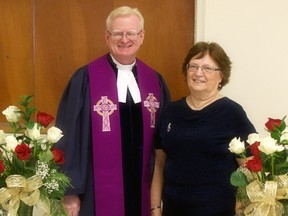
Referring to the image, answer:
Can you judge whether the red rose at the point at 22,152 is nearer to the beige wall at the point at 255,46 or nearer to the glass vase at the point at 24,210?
the glass vase at the point at 24,210

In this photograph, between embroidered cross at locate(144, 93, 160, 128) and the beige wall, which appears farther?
the beige wall

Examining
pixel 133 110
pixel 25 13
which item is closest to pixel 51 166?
pixel 133 110

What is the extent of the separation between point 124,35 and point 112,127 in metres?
0.50

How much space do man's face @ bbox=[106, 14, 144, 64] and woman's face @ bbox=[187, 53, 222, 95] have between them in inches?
14.2

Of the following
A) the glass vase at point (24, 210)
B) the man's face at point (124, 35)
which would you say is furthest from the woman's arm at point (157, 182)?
the glass vase at point (24, 210)

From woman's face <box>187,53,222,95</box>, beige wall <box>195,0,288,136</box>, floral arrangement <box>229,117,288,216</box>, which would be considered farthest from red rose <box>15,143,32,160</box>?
beige wall <box>195,0,288,136</box>

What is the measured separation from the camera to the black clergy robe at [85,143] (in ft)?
7.30

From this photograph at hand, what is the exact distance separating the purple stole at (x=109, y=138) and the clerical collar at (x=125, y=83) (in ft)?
0.08

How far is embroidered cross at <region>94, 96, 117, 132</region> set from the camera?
2305 millimetres

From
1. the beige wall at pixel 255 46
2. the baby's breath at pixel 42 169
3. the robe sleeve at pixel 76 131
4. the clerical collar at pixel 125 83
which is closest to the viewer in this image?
the baby's breath at pixel 42 169

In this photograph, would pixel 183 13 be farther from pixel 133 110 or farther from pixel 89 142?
pixel 89 142

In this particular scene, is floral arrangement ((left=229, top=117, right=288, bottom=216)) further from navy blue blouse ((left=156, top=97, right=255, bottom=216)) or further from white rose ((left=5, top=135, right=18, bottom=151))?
white rose ((left=5, top=135, right=18, bottom=151))

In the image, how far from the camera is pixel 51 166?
1.65 m

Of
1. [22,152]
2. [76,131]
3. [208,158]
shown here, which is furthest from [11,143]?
[208,158]
